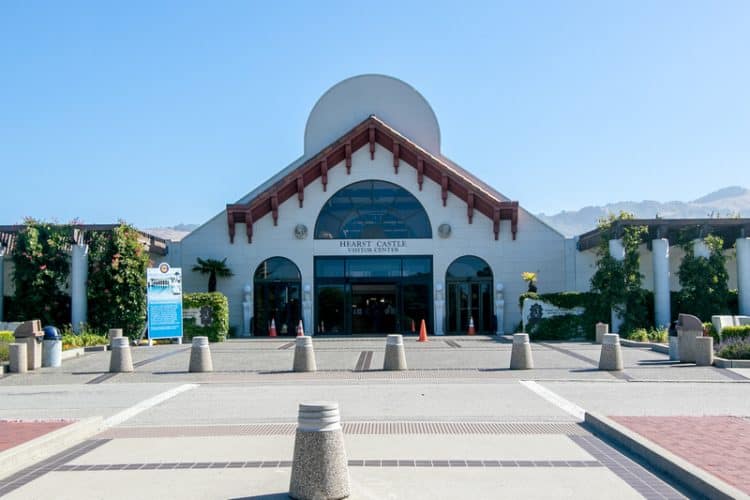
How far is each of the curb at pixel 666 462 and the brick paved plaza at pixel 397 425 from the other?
11 centimetres

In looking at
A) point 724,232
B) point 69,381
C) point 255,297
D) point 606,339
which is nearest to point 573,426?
point 606,339

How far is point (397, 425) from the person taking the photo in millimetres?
10922

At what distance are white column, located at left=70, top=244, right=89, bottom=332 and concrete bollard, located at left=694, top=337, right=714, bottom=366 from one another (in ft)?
70.8

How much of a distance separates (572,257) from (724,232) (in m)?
6.57

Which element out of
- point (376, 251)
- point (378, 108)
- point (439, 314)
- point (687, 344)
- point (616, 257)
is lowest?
point (687, 344)

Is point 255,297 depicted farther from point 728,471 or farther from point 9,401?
point 728,471

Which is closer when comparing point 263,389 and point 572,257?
point 263,389

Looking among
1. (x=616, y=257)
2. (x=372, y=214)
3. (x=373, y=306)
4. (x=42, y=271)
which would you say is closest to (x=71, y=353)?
(x=42, y=271)

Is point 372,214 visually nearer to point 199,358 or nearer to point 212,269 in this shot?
point 212,269

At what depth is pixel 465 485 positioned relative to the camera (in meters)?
7.45

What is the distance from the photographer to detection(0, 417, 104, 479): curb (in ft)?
27.2

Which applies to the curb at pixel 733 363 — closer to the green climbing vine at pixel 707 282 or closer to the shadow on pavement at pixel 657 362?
the shadow on pavement at pixel 657 362

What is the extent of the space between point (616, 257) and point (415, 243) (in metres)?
9.15

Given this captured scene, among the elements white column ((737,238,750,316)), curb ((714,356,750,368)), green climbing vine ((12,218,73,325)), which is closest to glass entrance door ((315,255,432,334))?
green climbing vine ((12,218,73,325))
